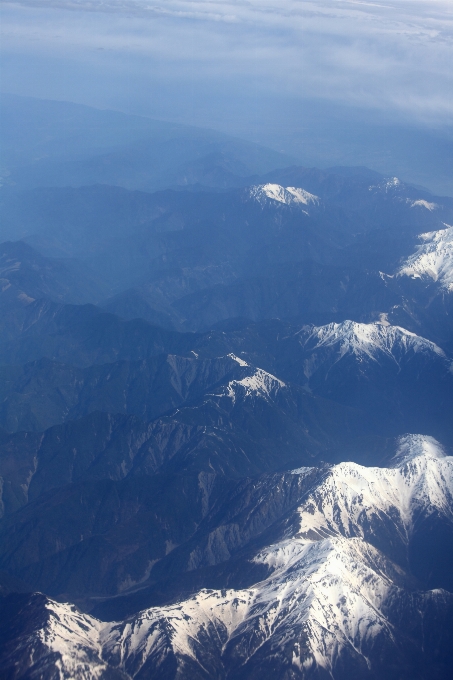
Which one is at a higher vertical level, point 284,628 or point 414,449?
point 284,628

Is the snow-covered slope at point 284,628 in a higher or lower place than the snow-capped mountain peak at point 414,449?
higher

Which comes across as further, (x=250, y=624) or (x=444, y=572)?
(x=444, y=572)

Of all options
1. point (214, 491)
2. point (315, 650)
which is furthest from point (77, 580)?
point (315, 650)

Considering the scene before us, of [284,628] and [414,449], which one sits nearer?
[284,628]

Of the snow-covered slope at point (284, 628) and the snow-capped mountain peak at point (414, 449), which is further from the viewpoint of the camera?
the snow-capped mountain peak at point (414, 449)

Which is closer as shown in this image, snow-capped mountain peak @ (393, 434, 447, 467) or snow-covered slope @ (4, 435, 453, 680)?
snow-covered slope @ (4, 435, 453, 680)

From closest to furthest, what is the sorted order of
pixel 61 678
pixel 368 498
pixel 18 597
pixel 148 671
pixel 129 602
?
pixel 61 678
pixel 148 671
pixel 18 597
pixel 129 602
pixel 368 498

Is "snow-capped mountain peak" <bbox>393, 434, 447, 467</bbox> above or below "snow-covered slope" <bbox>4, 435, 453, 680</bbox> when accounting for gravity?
below

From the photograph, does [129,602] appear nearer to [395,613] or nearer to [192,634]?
[192,634]
